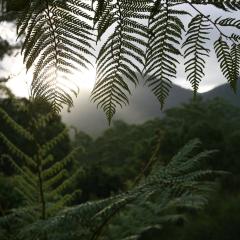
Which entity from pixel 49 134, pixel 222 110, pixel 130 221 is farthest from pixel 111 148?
pixel 130 221

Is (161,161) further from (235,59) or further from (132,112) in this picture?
(132,112)

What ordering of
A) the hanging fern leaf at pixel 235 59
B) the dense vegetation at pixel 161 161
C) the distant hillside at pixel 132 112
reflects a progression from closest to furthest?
the hanging fern leaf at pixel 235 59 → the dense vegetation at pixel 161 161 → the distant hillside at pixel 132 112

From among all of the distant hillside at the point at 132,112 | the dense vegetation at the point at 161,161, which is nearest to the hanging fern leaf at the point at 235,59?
the dense vegetation at the point at 161,161

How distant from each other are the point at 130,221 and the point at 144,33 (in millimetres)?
5587

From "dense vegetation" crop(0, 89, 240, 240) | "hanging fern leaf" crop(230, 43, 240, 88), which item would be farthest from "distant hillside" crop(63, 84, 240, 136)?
"hanging fern leaf" crop(230, 43, 240, 88)

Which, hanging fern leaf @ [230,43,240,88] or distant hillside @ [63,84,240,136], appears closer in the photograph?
hanging fern leaf @ [230,43,240,88]

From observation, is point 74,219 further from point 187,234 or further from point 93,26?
point 187,234

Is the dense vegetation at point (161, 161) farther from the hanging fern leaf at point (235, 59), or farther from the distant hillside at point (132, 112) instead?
the distant hillside at point (132, 112)

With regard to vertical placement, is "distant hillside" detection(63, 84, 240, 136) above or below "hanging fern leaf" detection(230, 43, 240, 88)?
above

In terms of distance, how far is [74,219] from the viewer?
11.0 feet

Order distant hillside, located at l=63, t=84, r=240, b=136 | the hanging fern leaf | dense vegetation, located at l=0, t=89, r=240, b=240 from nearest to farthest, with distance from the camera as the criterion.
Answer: the hanging fern leaf → dense vegetation, located at l=0, t=89, r=240, b=240 → distant hillside, located at l=63, t=84, r=240, b=136

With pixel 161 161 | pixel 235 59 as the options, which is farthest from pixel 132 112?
pixel 235 59

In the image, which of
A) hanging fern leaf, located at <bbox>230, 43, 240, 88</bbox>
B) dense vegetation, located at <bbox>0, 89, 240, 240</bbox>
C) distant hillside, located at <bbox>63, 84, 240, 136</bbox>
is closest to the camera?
hanging fern leaf, located at <bbox>230, 43, 240, 88</bbox>

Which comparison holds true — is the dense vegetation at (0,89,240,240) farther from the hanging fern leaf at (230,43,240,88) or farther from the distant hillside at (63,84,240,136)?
the distant hillside at (63,84,240,136)
